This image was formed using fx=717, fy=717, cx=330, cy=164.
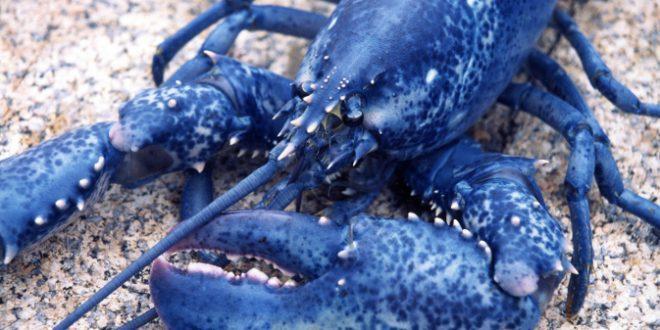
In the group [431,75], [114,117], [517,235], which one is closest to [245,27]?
[114,117]

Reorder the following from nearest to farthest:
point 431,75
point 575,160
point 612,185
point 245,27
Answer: point 431,75, point 575,160, point 612,185, point 245,27

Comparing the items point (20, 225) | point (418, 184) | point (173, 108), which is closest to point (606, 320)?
point (418, 184)

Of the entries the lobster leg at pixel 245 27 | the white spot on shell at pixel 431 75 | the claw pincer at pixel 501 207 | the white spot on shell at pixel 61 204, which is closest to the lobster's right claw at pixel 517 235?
the claw pincer at pixel 501 207

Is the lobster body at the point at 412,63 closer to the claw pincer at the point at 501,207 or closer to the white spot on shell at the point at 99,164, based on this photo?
the claw pincer at the point at 501,207

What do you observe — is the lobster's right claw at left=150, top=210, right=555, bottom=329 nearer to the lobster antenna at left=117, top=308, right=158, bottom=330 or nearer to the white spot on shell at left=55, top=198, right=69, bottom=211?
the lobster antenna at left=117, top=308, right=158, bottom=330

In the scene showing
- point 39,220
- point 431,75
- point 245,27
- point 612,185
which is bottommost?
point 612,185

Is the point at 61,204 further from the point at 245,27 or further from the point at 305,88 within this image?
the point at 245,27
